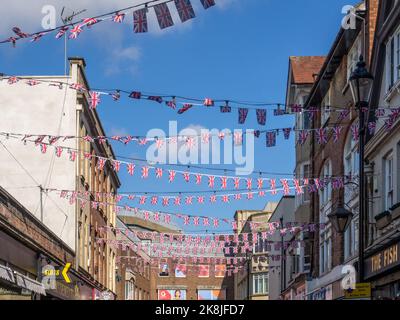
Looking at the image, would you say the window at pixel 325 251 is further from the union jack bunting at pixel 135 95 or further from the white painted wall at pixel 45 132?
the union jack bunting at pixel 135 95

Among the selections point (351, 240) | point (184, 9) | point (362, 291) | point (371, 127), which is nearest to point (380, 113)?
point (371, 127)

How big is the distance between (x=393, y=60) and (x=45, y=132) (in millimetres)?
14770

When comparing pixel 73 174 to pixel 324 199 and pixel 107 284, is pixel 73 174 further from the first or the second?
pixel 107 284

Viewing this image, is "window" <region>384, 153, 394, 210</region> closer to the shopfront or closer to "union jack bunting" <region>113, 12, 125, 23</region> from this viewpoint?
the shopfront

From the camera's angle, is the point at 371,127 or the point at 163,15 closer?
the point at 163,15

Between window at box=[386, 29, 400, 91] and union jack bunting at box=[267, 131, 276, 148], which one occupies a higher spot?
window at box=[386, 29, 400, 91]

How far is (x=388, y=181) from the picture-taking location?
72.4ft

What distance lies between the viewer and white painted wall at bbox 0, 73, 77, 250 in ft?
100

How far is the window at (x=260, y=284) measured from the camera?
217 ft

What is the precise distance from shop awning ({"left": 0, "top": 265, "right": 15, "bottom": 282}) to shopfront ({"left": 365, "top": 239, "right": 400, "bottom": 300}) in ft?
30.0

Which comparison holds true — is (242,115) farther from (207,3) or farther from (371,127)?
(207,3)

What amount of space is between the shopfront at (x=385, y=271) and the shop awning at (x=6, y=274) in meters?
9.13

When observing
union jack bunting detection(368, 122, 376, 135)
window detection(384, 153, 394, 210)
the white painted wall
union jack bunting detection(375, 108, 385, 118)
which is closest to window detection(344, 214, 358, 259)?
union jack bunting detection(368, 122, 376, 135)

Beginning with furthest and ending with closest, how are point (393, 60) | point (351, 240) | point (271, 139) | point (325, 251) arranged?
point (325, 251), point (351, 240), point (393, 60), point (271, 139)
